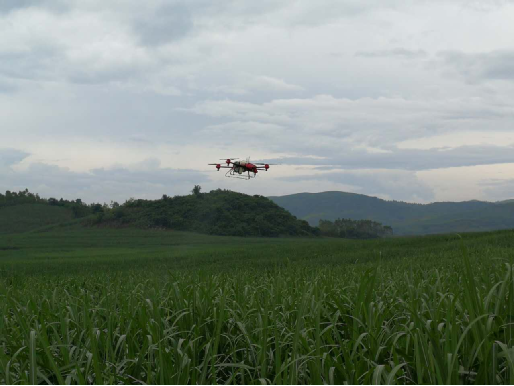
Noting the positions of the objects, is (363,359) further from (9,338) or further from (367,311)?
(9,338)

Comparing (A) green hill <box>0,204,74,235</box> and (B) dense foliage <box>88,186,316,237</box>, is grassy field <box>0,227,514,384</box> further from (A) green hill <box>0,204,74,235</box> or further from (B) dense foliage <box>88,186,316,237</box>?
(A) green hill <box>0,204,74,235</box>

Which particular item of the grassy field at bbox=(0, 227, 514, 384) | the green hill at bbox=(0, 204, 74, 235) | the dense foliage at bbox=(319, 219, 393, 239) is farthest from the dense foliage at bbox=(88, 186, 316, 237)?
the grassy field at bbox=(0, 227, 514, 384)

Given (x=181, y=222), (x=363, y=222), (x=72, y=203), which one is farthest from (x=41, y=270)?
(x=72, y=203)

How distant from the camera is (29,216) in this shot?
11850cm

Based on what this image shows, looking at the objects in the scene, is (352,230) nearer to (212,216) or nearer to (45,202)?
(212,216)

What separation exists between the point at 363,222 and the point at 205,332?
407 ft

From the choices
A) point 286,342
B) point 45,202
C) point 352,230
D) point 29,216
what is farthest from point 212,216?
point 286,342

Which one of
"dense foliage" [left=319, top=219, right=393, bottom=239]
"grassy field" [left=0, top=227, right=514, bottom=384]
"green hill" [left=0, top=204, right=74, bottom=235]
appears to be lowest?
"dense foliage" [left=319, top=219, right=393, bottom=239]

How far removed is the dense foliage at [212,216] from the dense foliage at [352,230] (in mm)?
11364

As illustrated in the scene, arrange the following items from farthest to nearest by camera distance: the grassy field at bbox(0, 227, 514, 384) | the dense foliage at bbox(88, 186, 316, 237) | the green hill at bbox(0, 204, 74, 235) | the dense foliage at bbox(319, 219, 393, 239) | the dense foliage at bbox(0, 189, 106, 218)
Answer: the dense foliage at bbox(0, 189, 106, 218)
the dense foliage at bbox(319, 219, 393, 239)
the green hill at bbox(0, 204, 74, 235)
the dense foliage at bbox(88, 186, 316, 237)
the grassy field at bbox(0, 227, 514, 384)

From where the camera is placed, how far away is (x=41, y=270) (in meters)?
26.0

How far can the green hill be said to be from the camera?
11150 centimetres

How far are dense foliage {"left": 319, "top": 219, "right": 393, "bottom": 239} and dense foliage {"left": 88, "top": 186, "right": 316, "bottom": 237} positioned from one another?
11.4m

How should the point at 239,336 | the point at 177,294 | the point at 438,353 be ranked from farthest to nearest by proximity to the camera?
the point at 177,294, the point at 239,336, the point at 438,353
